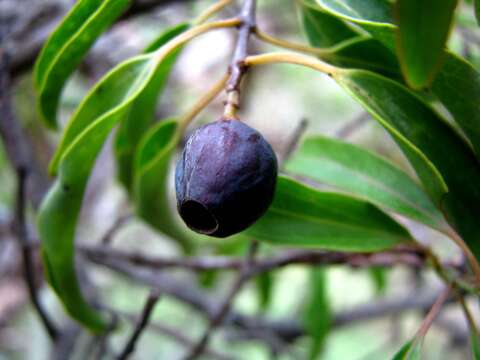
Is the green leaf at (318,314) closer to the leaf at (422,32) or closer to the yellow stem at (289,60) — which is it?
the yellow stem at (289,60)

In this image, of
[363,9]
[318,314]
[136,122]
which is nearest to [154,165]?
[136,122]

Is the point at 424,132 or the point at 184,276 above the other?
the point at 424,132

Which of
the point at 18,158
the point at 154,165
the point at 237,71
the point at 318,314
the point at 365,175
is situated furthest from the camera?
the point at 318,314

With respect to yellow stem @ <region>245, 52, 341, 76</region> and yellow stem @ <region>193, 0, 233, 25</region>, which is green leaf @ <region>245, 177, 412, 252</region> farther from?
yellow stem @ <region>193, 0, 233, 25</region>

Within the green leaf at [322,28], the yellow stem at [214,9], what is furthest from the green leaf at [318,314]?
the yellow stem at [214,9]

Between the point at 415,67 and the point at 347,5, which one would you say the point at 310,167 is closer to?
the point at 347,5

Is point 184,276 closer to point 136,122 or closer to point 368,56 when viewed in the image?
point 136,122

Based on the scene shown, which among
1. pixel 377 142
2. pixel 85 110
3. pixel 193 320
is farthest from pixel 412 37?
pixel 377 142

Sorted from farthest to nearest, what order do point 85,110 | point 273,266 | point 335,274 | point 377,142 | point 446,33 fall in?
point 377,142 → point 335,274 → point 273,266 → point 85,110 → point 446,33
